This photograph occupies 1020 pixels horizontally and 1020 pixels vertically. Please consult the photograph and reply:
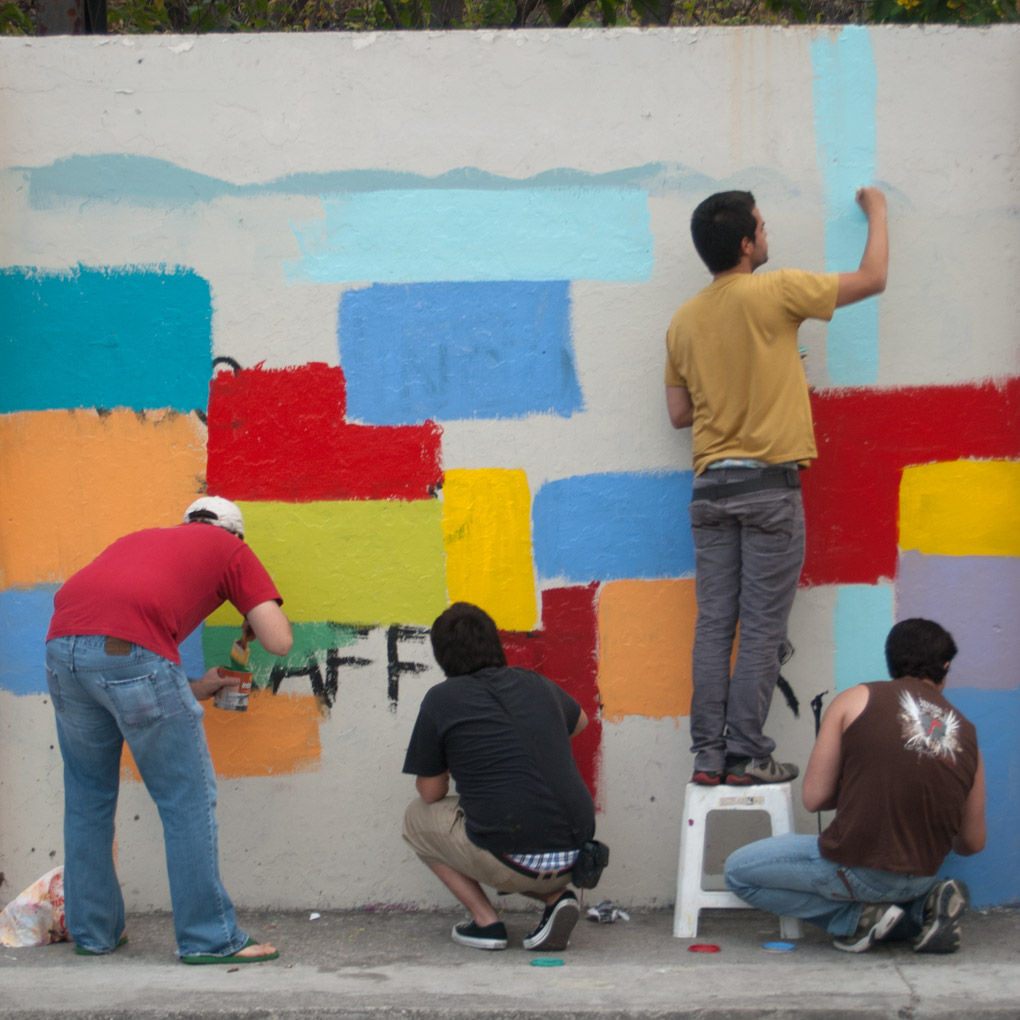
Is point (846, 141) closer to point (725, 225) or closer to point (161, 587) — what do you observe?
point (725, 225)

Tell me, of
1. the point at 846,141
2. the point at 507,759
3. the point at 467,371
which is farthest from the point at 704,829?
the point at 846,141

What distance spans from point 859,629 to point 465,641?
4.33 feet

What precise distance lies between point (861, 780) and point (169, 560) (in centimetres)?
201

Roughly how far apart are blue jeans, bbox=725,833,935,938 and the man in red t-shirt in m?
1.41

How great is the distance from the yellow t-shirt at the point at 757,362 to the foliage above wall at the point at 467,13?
6.66 ft

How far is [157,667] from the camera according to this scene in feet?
9.91

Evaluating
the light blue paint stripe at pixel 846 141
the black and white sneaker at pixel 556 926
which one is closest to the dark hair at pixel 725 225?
the light blue paint stripe at pixel 846 141

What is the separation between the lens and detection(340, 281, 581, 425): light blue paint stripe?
3.61 meters

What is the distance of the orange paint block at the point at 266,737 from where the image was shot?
3650mm

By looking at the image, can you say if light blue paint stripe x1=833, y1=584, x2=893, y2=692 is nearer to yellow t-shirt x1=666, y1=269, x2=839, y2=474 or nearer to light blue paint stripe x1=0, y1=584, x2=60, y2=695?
yellow t-shirt x1=666, y1=269, x2=839, y2=474

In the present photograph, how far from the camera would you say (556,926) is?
3.21 m

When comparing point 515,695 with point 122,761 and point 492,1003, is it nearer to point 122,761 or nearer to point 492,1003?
point 492,1003

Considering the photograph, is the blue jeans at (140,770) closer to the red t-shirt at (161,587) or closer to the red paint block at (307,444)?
the red t-shirt at (161,587)

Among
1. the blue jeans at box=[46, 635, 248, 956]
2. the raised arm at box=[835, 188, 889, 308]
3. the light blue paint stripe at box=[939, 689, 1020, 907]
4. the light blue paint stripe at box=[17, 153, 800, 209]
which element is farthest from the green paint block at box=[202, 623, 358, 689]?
the light blue paint stripe at box=[939, 689, 1020, 907]
